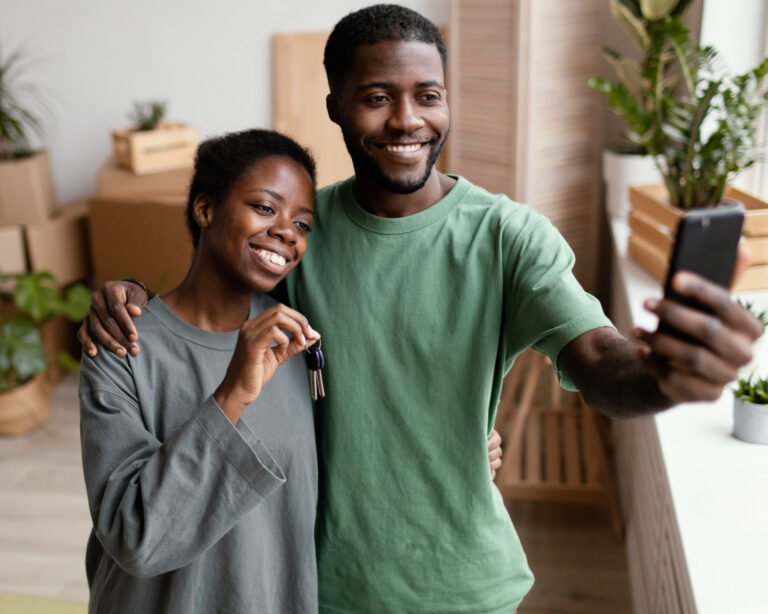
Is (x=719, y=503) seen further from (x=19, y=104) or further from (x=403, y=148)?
(x=19, y=104)

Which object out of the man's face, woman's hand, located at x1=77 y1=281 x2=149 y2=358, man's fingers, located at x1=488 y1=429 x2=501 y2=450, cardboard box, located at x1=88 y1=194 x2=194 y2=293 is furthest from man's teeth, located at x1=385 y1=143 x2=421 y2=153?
cardboard box, located at x1=88 y1=194 x2=194 y2=293

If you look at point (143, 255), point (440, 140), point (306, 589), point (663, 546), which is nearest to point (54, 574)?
point (143, 255)

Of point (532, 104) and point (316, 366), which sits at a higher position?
point (532, 104)

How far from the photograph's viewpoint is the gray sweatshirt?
0.94 m

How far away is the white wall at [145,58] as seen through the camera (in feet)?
11.5

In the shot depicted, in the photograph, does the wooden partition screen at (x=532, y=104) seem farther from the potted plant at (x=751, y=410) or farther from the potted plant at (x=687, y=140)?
the potted plant at (x=751, y=410)

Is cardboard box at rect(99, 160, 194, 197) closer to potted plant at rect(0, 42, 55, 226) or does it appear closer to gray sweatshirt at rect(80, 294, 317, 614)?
potted plant at rect(0, 42, 55, 226)

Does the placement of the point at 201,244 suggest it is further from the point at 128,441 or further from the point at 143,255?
the point at 143,255

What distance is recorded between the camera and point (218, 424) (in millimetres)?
939

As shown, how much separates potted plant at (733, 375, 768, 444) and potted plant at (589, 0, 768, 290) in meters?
0.45

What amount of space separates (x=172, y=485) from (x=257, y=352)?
179 mm

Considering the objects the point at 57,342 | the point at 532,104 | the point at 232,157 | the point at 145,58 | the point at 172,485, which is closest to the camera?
the point at 172,485

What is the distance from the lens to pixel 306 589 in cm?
116

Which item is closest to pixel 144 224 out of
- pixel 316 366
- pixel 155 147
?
pixel 155 147
